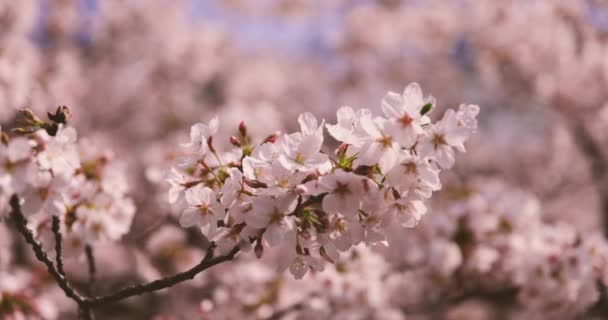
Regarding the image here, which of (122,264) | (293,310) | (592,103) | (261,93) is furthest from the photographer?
(261,93)

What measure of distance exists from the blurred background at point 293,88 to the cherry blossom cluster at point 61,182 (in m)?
0.80

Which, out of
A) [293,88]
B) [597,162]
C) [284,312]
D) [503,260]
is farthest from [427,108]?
[293,88]

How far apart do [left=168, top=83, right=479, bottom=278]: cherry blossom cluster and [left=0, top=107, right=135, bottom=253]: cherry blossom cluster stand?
0.48 metres

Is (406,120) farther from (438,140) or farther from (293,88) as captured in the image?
(293,88)

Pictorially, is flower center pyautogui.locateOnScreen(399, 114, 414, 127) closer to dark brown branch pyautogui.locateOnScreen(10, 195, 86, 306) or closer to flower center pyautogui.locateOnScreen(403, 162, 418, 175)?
flower center pyautogui.locateOnScreen(403, 162, 418, 175)

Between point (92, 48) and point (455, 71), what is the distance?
738 cm

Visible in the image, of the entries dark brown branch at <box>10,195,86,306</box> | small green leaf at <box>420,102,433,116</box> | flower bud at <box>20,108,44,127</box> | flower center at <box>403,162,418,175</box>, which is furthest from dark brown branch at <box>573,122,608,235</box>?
flower bud at <box>20,108,44,127</box>

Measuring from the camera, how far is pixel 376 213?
1.66m

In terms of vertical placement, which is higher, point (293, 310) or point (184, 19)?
point (184, 19)

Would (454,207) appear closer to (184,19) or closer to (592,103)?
(592,103)

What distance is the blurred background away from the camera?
16.2 feet

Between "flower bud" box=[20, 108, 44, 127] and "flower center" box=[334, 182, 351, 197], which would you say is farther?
"flower bud" box=[20, 108, 44, 127]

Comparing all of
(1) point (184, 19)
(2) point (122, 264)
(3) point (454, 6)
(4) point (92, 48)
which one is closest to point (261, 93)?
(1) point (184, 19)

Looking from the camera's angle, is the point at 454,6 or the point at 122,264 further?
the point at 454,6
